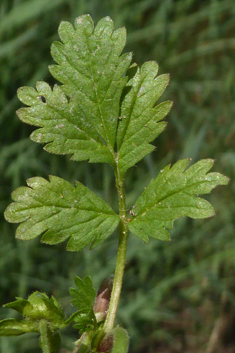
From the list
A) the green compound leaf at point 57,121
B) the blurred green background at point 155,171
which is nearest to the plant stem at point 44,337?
the green compound leaf at point 57,121

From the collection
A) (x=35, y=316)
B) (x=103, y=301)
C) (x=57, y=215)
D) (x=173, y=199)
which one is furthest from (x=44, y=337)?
(x=173, y=199)

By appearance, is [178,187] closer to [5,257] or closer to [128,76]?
[128,76]

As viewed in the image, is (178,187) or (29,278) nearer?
(178,187)

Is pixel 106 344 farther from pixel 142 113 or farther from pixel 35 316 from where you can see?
pixel 142 113

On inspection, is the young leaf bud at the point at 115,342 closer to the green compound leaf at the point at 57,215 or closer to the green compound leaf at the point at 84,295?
the green compound leaf at the point at 84,295

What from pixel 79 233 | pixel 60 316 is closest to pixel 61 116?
pixel 79 233

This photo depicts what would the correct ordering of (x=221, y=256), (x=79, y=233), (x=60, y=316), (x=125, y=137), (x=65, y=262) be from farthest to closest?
1. (x=221, y=256)
2. (x=65, y=262)
3. (x=125, y=137)
4. (x=79, y=233)
5. (x=60, y=316)

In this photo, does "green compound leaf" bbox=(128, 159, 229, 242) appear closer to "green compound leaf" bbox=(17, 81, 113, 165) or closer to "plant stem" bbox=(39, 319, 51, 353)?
"green compound leaf" bbox=(17, 81, 113, 165)
